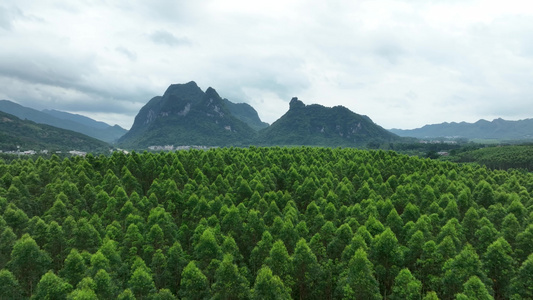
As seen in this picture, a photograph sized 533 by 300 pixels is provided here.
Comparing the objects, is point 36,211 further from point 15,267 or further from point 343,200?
point 343,200

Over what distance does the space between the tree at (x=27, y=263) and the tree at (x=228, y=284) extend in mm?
28437

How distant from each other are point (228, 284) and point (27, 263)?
3185cm

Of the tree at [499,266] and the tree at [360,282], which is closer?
the tree at [360,282]

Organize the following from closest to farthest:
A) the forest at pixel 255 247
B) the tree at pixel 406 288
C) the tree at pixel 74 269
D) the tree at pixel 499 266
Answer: the tree at pixel 406 288 → the forest at pixel 255 247 → the tree at pixel 74 269 → the tree at pixel 499 266

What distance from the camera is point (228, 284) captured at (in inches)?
1662

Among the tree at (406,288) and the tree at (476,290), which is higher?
the tree at (476,290)

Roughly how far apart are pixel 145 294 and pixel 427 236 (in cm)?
4920

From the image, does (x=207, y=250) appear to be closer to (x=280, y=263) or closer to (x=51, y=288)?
(x=280, y=263)

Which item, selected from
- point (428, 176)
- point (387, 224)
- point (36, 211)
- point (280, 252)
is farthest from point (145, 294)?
point (428, 176)

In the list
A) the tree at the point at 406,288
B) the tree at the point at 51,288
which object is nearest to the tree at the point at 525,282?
the tree at the point at 406,288

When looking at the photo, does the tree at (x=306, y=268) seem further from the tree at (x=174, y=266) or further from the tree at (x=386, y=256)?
the tree at (x=174, y=266)

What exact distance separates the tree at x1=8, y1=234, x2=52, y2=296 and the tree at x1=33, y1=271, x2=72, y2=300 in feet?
30.5

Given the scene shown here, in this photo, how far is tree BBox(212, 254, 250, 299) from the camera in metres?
42.3

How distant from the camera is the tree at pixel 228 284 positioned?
1667 inches
